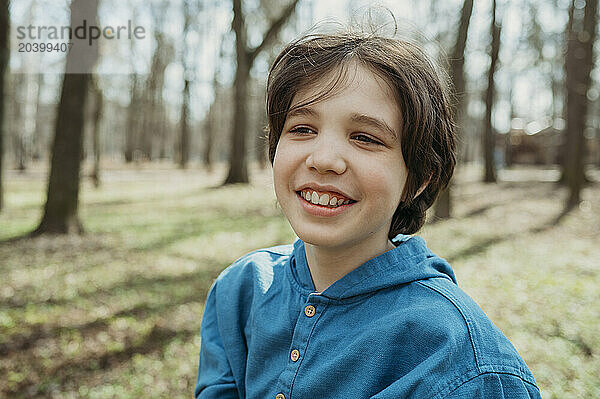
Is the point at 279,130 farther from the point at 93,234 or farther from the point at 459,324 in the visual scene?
the point at 93,234

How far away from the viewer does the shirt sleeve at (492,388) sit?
3.59ft

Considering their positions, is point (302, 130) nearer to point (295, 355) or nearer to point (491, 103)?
point (295, 355)

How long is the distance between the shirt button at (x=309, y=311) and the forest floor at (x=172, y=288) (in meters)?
0.67

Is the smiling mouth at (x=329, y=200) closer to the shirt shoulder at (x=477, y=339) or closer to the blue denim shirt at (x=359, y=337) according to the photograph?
the blue denim shirt at (x=359, y=337)

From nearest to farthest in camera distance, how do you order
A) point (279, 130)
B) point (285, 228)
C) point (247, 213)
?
point (279, 130) → point (285, 228) → point (247, 213)

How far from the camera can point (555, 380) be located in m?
3.68

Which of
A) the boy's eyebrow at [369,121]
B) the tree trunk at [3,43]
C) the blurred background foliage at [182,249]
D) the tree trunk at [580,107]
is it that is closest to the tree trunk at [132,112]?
the blurred background foliage at [182,249]

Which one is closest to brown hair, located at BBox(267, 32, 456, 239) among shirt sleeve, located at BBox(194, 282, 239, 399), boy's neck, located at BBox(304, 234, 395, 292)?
boy's neck, located at BBox(304, 234, 395, 292)

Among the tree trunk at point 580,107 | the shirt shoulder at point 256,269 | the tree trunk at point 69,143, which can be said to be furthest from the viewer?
the tree trunk at point 580,107

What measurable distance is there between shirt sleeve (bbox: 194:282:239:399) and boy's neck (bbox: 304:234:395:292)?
42 cm

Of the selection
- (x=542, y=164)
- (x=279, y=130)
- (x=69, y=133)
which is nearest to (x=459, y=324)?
(x=279, y=130)

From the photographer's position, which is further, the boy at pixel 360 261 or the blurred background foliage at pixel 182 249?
the blurred background foliage at pixel 182 249

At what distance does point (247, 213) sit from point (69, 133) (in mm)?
4622

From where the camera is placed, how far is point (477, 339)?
3.76ft
